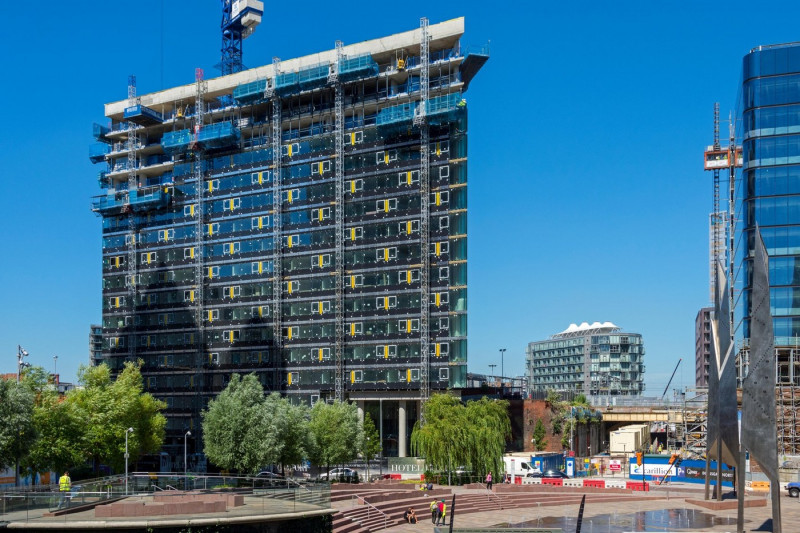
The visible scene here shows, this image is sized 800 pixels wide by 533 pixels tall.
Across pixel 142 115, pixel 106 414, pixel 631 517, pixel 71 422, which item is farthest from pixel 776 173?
pixel 142 115

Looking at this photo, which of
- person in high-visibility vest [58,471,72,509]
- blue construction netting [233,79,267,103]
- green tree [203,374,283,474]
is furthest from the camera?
blue construction netting [233,79,267,103]

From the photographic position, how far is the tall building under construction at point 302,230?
100 metres

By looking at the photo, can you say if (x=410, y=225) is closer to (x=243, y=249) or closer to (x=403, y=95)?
(x=403, y=95)

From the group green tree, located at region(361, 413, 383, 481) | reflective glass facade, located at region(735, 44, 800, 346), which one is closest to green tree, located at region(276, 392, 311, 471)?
green tree, located at region(361, 413, 383, 481)

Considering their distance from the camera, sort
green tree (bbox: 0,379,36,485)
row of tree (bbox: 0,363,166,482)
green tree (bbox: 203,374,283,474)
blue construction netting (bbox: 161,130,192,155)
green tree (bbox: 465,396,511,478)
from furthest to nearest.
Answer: blue construction netting (bbox: 161,130,192,155) < green tree (bbox: 465,396,511,478) < green tree (bbox: 203,374,283,474) < row of tree (bbox: 0,363,166,482) < green tree (bbox: 0,379,36,485)

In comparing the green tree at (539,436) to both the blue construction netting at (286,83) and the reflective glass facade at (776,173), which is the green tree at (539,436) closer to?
the reflective glass facade at (776,173)

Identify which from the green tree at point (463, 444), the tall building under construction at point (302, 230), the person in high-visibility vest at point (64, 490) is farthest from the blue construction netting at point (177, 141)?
the person in high-visibility vest at point (64, 490)

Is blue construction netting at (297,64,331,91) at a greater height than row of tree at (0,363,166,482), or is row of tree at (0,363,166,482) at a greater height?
blue construction netting at (297,64,331,91)

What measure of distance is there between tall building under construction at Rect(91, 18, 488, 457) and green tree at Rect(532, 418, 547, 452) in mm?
15948

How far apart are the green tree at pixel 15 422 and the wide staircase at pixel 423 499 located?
1940cm

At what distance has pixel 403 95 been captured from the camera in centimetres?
10419

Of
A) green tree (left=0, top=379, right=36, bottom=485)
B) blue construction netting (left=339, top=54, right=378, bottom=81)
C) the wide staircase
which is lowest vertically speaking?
the wide staircase

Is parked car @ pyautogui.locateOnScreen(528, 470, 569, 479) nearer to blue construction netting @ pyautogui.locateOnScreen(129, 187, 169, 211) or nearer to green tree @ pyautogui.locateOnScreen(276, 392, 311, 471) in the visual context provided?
green tree @ pyautogui.locateOnScreen(276, 392, 311, 471)

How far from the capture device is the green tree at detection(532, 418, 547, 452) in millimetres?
107250
